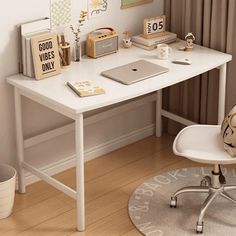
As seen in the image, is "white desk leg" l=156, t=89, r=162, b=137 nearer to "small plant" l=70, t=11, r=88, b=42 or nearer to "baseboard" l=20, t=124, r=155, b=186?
"baseboard" l=20, t=124, r=155, b=186

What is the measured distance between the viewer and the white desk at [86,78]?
11.0ft

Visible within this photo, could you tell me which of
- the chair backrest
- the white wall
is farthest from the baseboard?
the chair backrest

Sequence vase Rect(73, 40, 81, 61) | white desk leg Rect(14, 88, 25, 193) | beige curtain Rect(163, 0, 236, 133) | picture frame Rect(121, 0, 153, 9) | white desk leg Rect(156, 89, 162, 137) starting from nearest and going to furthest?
white desk leg Rect(14, 88, 25, 193) < vase Rect(73, 40, 81, 61) < beige curtain Rect(163, 0, 236, 133) < picture frame Rect(121, 0, 153, 9) < white desk leg Rect(156, 89, 162, 137)

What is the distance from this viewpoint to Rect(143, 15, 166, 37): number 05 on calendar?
13.4 ft

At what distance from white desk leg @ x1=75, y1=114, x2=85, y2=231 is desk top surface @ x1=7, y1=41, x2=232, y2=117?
0.09m

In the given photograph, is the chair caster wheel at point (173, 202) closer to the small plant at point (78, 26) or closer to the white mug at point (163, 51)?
the white mug at point (163, 51)

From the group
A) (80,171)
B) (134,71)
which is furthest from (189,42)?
(80,171)

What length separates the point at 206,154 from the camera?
3.35 metres

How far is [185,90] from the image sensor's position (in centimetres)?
437

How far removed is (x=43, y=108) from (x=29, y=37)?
1.61 feet

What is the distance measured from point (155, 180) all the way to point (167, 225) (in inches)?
19.7

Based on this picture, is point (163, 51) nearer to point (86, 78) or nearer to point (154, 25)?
point (154, 25)

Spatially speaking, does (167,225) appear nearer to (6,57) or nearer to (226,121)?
(226,121)

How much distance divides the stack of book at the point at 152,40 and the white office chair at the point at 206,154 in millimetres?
690
